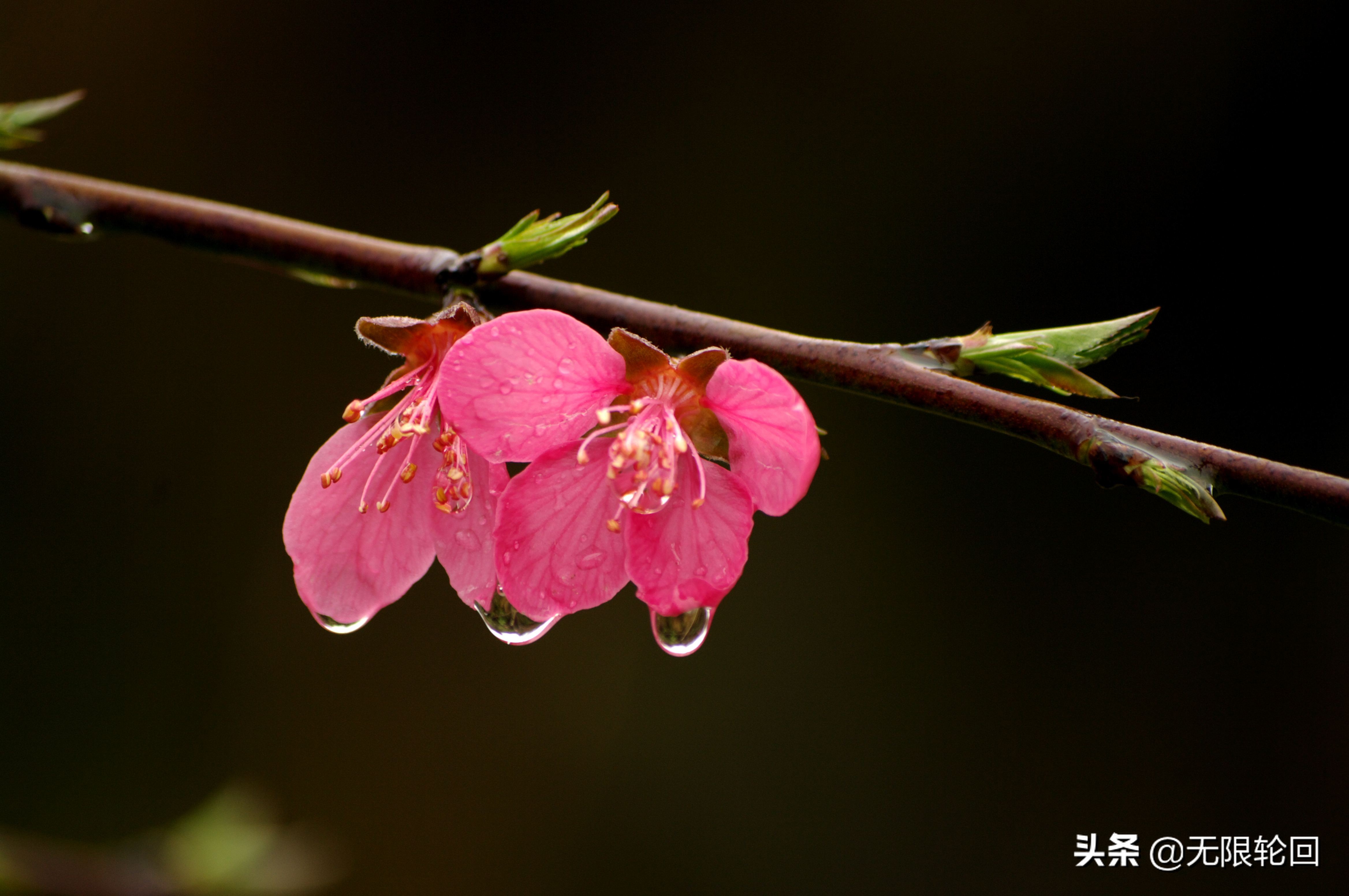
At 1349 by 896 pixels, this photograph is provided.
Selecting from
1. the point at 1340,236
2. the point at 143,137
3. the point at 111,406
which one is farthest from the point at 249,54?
the point at 1340,236

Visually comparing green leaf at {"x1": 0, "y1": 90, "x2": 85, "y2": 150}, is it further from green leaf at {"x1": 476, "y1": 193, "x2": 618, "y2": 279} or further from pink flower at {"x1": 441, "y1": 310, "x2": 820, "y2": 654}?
pink flower at {"x1": 441, "y1": 310, "x2": 820, "y2": 654}

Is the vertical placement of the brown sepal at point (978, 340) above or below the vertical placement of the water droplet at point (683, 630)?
above

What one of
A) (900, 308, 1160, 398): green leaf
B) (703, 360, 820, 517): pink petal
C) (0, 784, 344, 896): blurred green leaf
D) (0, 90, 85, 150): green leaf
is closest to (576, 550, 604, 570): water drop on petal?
(703, 360, 820, 517): pink petal

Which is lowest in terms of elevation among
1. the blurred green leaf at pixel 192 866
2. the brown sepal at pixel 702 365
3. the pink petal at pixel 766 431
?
the blurred green leaf at pixel 192 866

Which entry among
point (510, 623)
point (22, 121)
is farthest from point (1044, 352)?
point (22, 121)

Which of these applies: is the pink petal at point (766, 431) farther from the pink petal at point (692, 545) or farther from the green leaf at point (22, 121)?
the green leaf at point (22, 121)

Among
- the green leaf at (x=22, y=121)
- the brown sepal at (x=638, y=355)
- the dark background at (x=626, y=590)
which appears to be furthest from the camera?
the dark background at (x=626, y=590)

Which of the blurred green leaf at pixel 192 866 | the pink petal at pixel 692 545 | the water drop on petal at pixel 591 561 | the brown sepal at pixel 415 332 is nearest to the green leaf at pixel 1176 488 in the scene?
the pink petal at pixel 692 545
